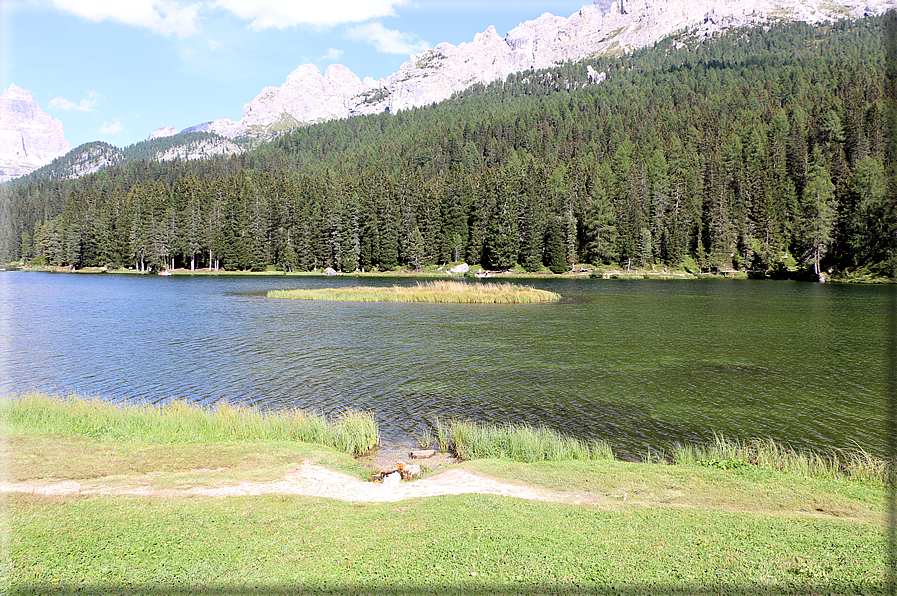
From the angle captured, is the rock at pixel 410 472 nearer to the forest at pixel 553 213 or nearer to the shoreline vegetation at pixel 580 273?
the shoreline vegetation at pixel 580 273

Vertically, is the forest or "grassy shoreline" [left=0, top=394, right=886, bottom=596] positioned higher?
the forest

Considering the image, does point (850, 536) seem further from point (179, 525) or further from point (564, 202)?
point (564, 202)

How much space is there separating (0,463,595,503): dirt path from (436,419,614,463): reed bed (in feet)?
8.87

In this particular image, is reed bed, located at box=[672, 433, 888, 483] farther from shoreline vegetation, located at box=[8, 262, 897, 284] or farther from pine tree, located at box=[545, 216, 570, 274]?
pine tree, located at box=[545, 216, 570, 274]

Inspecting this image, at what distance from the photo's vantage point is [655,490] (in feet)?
40.7

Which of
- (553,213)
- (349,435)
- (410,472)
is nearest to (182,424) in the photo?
(349,435)

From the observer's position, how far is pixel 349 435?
1766 centimetres

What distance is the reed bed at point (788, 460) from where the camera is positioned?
14.0 m

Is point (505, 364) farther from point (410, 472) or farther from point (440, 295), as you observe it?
point (440, 295)

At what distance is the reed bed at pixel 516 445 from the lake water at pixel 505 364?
141 centimetres

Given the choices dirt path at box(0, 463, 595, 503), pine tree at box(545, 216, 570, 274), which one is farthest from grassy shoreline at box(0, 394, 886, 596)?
pine tree at box(545, 216, 570, 274)

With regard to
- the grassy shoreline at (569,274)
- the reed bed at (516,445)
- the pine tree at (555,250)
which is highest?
the pine tree at (555,250)

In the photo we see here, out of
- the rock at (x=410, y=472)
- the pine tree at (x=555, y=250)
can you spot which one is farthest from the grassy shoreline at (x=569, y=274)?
the rock at (x=410, y=472)

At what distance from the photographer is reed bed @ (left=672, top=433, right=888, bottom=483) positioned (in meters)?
14.0
